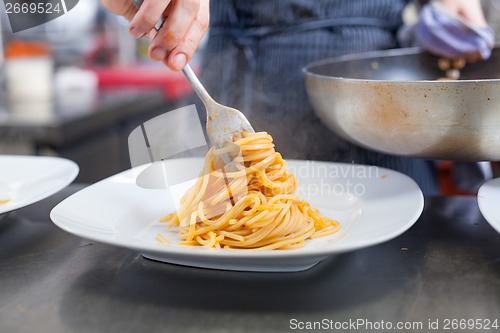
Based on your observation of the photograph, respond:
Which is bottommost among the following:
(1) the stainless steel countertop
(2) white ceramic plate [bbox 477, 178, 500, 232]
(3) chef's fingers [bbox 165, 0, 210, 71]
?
(1) the stainless steel countertop

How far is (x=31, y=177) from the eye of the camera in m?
1.08

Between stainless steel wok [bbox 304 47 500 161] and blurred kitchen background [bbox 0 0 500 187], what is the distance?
818mm

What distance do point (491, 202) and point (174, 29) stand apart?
55cm

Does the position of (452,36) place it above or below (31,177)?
above

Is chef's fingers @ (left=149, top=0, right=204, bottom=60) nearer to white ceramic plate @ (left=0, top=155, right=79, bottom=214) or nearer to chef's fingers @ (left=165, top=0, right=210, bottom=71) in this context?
chef's fingers @ (left=165, top=0, right=210, bottom=71)

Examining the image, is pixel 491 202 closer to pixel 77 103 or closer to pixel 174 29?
pixel 174 29

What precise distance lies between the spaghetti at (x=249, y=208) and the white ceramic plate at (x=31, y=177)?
212 millimetres

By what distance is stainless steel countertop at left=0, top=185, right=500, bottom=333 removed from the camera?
2.11 ft

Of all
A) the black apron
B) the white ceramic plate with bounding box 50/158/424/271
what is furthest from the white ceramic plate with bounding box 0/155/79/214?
the black apron

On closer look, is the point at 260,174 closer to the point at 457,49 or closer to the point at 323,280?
the point at 323,280

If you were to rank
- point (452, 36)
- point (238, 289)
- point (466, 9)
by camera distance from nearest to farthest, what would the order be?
point (238, 289)
point (452, 36)
point (466, 9)

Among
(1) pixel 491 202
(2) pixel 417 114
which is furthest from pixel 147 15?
(1) pixel 491 202

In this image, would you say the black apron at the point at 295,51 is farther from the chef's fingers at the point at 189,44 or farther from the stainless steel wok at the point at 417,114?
the chef's fingers at the point at 189,44

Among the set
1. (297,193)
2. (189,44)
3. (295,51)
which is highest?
(189,44)
